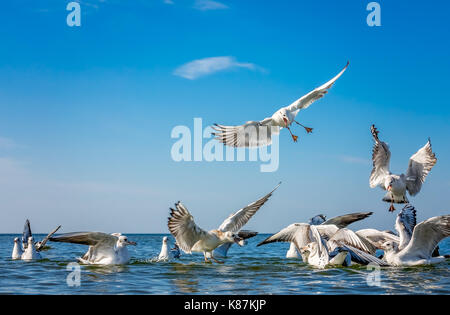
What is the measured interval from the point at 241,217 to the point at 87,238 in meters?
4.29

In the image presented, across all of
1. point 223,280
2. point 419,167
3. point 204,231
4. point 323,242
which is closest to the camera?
point 223,280

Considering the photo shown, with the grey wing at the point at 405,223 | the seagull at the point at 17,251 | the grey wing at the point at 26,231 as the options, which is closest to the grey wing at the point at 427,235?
the grey wing at the point at 405,223

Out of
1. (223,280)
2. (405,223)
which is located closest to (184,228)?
(223,280)

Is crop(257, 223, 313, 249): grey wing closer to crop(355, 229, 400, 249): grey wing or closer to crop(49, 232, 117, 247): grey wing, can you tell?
crop(355, 229, 400, 249): grey wing

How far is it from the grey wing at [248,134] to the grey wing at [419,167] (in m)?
3.91

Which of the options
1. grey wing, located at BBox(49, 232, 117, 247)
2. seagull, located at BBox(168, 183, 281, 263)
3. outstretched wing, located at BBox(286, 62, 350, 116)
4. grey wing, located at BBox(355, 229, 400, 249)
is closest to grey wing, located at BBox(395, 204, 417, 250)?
grey wing, located at BBox(355, 229, 400, 249)

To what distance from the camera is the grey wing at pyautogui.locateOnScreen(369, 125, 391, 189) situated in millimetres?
16003

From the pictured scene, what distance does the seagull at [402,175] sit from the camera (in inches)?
642

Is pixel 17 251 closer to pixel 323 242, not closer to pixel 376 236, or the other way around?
pixel 323 242

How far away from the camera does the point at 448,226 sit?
1299 cm

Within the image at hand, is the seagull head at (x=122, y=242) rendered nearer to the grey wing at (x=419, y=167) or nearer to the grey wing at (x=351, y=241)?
the grey wing at (x=351, y=241)

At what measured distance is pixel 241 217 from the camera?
15.7m
